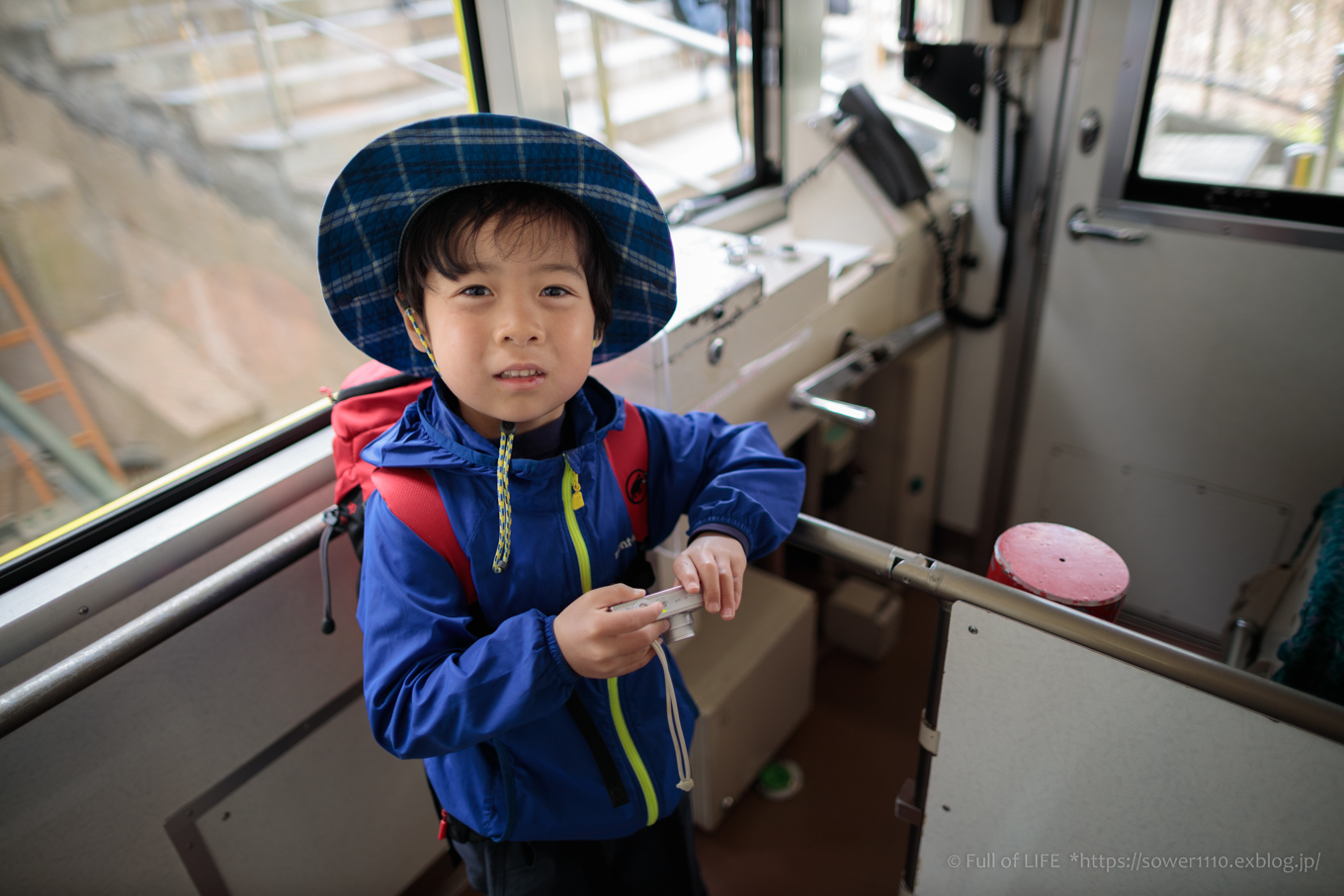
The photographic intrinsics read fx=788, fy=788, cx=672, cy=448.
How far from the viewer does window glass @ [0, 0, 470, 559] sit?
4.75 ft

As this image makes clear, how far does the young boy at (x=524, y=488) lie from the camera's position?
757 mm

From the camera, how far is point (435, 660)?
773 mm

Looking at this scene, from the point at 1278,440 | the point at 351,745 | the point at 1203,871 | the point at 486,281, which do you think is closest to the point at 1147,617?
the point at 1278,440

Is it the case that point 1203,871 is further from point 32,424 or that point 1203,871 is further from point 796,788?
point 32,424

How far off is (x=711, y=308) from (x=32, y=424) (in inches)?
52.1

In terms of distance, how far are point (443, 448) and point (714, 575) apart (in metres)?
0.32

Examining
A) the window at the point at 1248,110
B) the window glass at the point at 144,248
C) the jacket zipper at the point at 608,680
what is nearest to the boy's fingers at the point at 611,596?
the jacket zipper at the point at 608,680

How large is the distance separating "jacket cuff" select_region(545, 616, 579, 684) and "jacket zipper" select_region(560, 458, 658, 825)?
0.35 ft

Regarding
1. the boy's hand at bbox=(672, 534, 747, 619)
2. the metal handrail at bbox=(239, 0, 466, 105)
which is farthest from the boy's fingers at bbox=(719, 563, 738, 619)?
the metal handrail at bbox=(239, 0, 466, 105)

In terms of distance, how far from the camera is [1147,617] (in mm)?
2428

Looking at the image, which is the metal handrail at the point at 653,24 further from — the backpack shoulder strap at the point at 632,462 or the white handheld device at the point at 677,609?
the white handheld device at the point at 677,609

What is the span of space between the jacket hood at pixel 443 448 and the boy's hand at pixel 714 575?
0.17 meters

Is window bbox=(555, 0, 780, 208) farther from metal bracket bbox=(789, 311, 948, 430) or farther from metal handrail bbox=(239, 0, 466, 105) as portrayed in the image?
metal bracket bbox=(789, 311, 948, 430)

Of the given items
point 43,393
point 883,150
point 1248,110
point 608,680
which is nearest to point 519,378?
point 608,680
